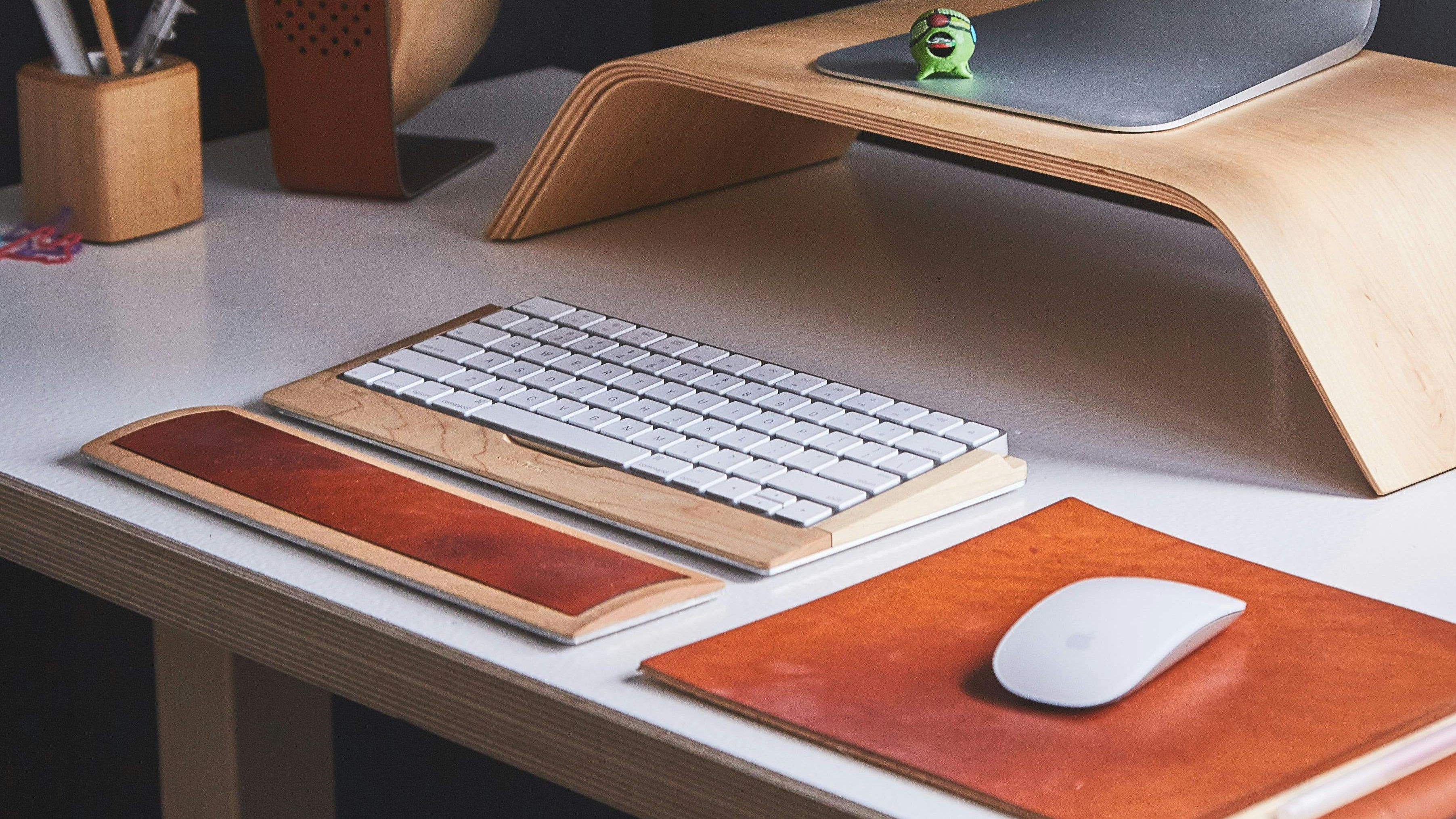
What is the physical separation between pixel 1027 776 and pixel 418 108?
85cm

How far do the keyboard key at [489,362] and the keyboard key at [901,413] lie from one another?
0.65 feet

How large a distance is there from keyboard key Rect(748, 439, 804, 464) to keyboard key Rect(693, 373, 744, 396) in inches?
2.6

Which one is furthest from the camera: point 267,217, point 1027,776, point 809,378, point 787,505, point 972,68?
point 267,217

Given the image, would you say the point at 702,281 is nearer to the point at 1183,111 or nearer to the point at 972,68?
the point at 972,68

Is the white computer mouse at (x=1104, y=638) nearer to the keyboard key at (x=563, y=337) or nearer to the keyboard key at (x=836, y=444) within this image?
the keyboard key at (x=836, y=444)

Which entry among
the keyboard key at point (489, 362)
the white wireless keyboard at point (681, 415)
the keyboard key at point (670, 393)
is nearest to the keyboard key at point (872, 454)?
the white wireless keyboard at point (681, 415)

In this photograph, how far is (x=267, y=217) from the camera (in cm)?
114

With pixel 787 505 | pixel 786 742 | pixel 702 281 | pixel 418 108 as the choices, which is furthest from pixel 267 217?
pixel 786 742

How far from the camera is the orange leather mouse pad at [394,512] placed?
0.62m

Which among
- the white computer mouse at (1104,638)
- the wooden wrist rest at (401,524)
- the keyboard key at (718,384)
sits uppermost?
the white computer mouse at (1104,638)

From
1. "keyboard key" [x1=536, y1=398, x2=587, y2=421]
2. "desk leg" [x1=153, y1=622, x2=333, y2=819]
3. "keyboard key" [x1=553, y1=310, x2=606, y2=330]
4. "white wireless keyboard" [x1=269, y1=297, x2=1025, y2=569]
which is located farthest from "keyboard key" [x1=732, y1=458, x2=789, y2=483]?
"desk leg" [x1=153, y1=622, x2=333, y2=819]

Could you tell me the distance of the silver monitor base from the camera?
85 cm

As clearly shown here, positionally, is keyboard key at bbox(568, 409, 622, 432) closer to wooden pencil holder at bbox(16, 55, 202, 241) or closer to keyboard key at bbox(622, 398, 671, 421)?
keyboard key at bbox(622, 398, 671, 421)

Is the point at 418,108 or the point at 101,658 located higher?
the point at 418,108
